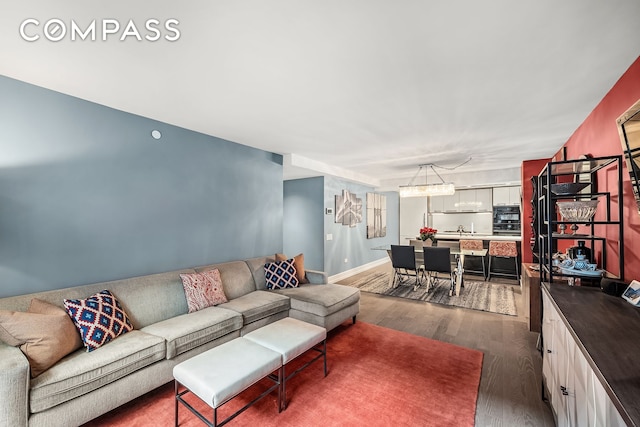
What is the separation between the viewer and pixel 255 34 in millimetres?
1608

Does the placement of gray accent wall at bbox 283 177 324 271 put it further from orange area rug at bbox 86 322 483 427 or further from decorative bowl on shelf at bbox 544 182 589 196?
decorative bowl on shelf at bbox 544 182 589 196

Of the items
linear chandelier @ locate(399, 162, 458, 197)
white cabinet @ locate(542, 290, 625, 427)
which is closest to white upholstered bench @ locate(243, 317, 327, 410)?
white cabinet @ locate(542, 290, 625, 427)

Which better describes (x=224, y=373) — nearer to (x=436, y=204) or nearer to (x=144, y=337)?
(x=144, y=337)

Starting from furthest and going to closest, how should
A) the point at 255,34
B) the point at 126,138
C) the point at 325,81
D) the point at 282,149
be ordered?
the point at 282,149
the point at 126,138
the point at 325,81
the point at 255,34

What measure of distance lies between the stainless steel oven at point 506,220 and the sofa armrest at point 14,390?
332 inches

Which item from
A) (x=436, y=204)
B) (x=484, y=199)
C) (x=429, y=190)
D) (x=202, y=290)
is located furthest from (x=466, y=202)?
(x=202, y=290)

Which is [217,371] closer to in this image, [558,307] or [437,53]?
[558,307]

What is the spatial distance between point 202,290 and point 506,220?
731 centimetres

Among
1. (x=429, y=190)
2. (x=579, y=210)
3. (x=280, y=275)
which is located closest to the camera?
(x=579, y=210)

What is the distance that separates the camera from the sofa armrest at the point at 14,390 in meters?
1.50

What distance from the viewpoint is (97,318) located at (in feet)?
7.04

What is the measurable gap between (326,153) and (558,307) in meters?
3.55

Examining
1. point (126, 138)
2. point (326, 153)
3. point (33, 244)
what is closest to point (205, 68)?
point (126, 138)

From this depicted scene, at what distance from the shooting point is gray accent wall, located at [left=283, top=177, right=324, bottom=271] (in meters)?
5.81
